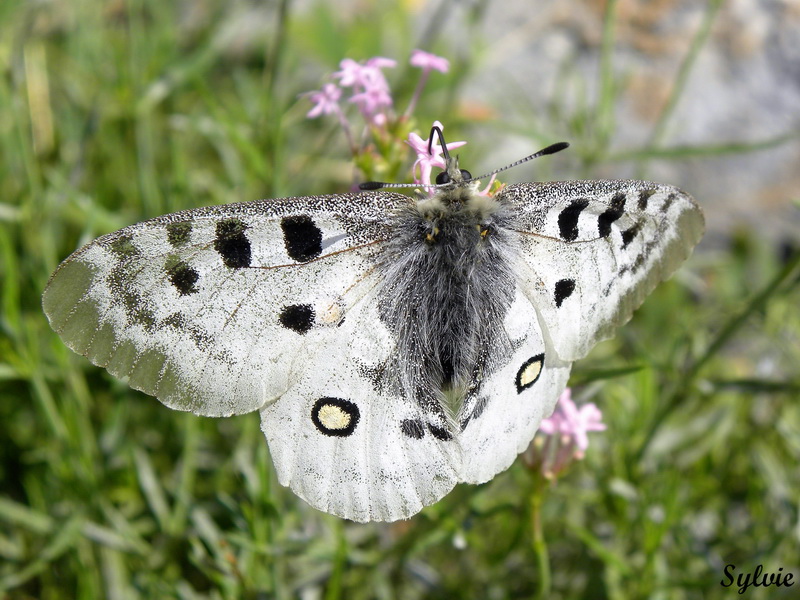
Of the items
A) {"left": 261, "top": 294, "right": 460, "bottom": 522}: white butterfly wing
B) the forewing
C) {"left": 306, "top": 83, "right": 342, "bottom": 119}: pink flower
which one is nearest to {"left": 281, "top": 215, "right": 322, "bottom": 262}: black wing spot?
the forewing

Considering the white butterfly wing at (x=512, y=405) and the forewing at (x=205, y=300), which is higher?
the forewing at (x=205, y=300)

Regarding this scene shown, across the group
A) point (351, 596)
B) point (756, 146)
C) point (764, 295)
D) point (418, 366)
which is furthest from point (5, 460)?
point (756, 146)

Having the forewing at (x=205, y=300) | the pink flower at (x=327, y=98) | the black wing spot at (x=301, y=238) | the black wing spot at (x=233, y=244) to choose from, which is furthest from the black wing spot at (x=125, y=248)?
the pink flower at (x=327, y=98)

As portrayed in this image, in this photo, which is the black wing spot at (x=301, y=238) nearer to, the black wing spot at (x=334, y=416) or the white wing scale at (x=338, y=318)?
the white wing scale at (x=338, y=318)

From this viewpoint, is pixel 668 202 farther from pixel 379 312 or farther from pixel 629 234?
pixel 379 312

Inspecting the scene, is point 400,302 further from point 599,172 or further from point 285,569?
point 599,172

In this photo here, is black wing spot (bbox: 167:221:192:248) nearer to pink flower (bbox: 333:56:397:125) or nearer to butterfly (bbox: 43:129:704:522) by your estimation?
butterfly (bbox: 43:129:704:522)

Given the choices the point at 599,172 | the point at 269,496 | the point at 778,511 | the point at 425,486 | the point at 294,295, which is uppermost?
the point at 294,295
